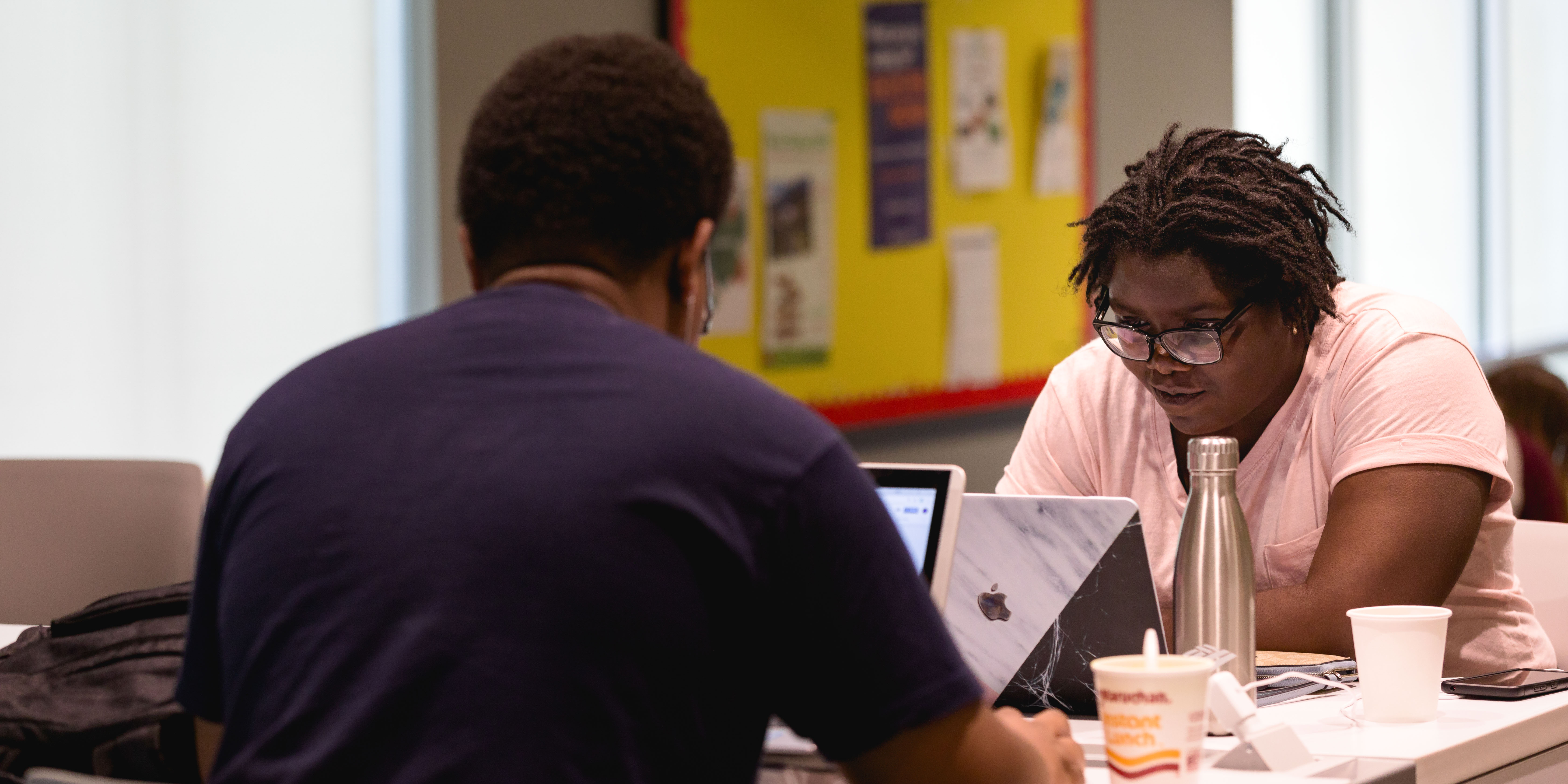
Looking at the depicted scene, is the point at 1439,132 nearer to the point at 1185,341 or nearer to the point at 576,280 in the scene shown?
the point at 1185,341

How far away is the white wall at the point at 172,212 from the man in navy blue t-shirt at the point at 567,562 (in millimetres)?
1785

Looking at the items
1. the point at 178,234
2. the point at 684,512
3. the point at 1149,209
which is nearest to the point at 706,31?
the point at 178,234

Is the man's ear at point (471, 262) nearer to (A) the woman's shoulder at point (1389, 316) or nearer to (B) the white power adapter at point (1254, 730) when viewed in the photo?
(B) the white power adapter at point (1254, 730)

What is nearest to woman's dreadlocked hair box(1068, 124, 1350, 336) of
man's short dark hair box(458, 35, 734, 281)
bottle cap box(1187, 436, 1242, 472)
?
bottle cap box(1187, 436, 1242, 472)

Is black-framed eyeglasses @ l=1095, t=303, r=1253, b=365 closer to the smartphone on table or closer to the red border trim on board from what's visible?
the smartphone on table

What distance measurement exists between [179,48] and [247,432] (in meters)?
1.90

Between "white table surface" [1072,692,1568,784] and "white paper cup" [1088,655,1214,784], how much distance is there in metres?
0.10

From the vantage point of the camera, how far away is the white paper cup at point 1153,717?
115 centimetres

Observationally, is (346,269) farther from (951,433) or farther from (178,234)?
(951,433)

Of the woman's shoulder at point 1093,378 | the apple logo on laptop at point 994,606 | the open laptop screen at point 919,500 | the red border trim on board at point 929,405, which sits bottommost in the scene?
the apple logo on laptop at point 994,606

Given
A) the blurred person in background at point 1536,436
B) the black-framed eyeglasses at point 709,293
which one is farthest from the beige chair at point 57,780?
the blurred person in background at point 1536,436

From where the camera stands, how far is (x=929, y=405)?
12.5 ft

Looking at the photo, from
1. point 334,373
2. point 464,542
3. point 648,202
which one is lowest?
point 464,542

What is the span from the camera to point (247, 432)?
995mm
